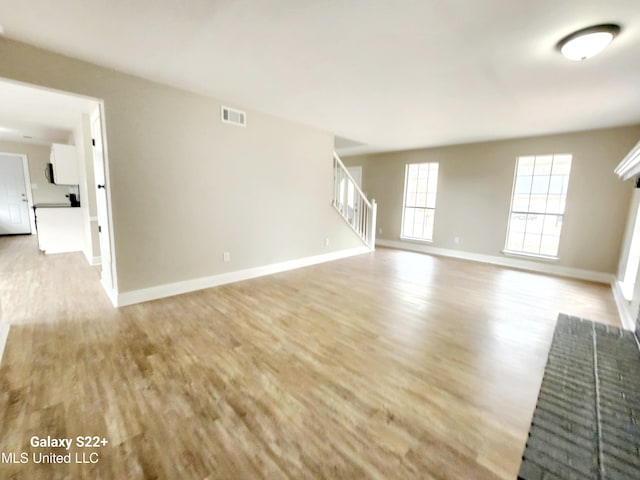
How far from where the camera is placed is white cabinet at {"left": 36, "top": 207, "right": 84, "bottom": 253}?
536 centimetres

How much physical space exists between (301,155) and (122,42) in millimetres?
2857

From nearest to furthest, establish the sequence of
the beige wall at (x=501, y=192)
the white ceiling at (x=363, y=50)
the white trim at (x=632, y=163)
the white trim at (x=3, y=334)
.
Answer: the white ceiling at (x=363, y=50)
the white trim at (x=3, y=334)
the white trim at (x=632, y=163)
the beige wall at (x=501, y=192)

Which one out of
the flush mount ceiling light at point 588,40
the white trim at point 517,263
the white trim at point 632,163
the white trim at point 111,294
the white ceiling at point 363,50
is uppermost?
the white ceiling at point 363,50

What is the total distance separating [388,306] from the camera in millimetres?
3350

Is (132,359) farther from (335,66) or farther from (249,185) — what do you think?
(335,66)

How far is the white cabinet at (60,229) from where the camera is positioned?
536cm

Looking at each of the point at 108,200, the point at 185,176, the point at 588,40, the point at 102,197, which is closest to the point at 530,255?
the point at 588,40

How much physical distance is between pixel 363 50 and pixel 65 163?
19.8 ft

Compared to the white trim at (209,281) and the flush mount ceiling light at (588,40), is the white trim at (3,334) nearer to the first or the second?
the white trim at (209,281)

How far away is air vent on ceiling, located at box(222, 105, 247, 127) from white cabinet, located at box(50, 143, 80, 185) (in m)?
3.77

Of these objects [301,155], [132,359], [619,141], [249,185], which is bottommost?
[132,359]

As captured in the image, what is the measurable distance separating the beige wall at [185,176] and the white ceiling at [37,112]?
1.03 ft

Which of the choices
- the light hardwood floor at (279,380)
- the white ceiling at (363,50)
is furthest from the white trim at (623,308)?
the white ceiling at (363,50)

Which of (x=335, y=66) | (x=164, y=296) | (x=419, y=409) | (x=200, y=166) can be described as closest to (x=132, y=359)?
(x=164, y=296)
